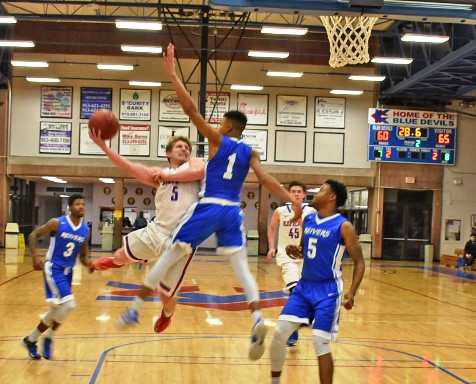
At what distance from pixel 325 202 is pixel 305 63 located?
72.0 feet

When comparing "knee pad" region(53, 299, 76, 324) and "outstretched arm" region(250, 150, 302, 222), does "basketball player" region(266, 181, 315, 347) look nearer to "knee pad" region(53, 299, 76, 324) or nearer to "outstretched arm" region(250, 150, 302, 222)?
"knee pad" region(53, 299, 76, 324)

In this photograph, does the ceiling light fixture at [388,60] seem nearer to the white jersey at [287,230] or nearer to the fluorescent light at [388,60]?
the fluorescent light at [388,60]

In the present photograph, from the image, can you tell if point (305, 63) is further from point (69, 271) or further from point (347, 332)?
point (69, 271)

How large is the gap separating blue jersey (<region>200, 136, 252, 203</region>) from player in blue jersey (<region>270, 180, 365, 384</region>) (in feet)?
2.19

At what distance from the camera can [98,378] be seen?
6.50 m

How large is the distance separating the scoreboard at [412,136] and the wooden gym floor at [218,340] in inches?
435

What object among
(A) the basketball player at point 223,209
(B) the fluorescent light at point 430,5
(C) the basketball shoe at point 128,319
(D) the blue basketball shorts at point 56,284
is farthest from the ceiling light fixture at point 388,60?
(C) the basketball shoe at point 128,319

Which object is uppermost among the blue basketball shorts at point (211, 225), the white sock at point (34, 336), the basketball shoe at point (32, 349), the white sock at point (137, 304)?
the blue basketball shorts at point (211, 225)

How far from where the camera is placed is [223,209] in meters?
5.62

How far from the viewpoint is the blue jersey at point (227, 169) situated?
221 inches

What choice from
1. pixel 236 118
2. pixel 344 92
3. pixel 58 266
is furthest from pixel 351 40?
pixel 344 92

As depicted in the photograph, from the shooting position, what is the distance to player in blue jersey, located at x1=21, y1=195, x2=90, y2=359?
7199 mm

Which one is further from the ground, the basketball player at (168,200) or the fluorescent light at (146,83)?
the fluorescent light at (146,83)

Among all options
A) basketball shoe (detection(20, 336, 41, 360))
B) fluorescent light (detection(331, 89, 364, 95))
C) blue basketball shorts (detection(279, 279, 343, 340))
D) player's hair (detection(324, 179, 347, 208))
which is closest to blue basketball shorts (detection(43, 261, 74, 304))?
basketball shoe (detection(20, 336, 41, 360))
